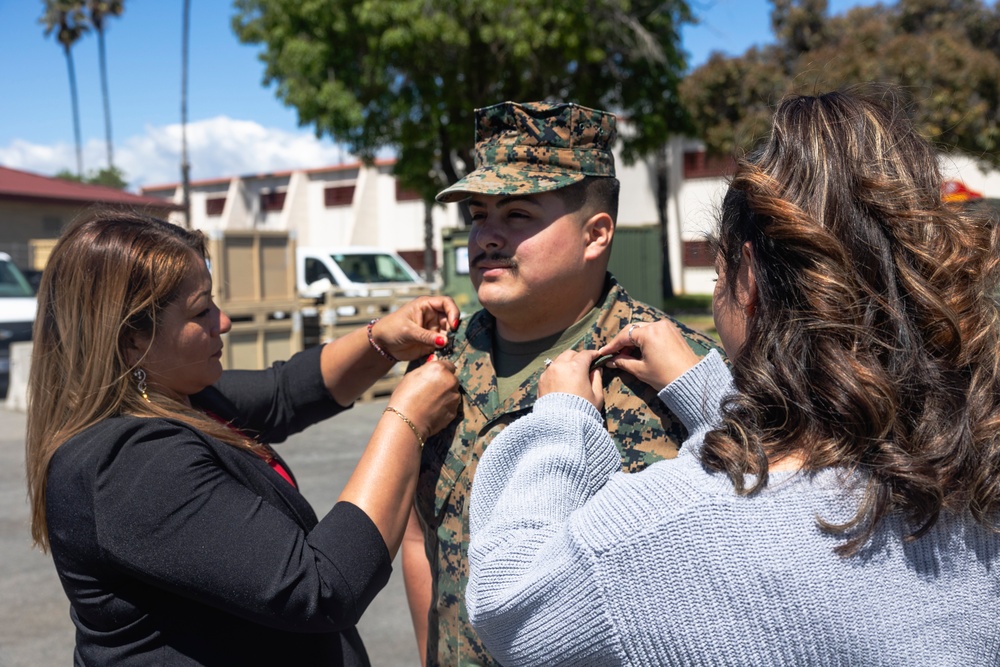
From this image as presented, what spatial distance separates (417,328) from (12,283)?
482 inches

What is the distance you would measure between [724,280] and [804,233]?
0.70 ft

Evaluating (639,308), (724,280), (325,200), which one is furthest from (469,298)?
(325,200)

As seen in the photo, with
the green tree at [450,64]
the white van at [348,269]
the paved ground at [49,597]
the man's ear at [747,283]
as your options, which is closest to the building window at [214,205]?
the green tree at [450,64]

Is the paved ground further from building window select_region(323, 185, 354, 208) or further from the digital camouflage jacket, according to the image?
building window select_region(323, 185, 354, 208)

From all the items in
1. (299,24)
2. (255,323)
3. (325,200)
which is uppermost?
(299,24)

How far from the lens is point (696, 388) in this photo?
1.68 meters

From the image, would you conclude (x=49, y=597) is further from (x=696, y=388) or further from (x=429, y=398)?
(x=696, y=388)

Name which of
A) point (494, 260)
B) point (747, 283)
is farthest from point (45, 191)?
point (747, 283)

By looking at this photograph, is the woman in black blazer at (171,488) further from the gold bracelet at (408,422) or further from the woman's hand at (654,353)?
the woman's hand at (654,353)

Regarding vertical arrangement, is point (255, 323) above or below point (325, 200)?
below

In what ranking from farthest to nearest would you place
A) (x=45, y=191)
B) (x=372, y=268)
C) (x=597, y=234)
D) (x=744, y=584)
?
(x=45, y=191) → (x=372, y=268) → (x=597, y=234) → (x=744, y=584)

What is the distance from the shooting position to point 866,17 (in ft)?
64.5

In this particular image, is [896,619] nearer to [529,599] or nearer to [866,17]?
[529,599]

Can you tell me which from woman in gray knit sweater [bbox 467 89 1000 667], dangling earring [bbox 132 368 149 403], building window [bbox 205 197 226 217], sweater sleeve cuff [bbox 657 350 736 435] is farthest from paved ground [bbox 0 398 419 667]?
building window [bbox 205 197 226 217]
